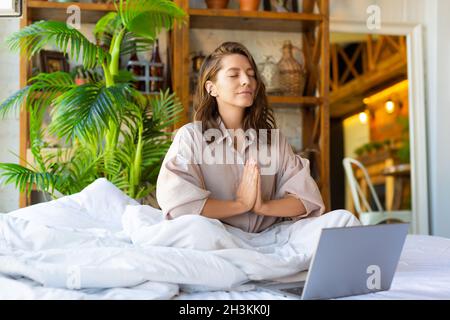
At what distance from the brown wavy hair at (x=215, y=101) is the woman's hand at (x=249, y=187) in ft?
0.98

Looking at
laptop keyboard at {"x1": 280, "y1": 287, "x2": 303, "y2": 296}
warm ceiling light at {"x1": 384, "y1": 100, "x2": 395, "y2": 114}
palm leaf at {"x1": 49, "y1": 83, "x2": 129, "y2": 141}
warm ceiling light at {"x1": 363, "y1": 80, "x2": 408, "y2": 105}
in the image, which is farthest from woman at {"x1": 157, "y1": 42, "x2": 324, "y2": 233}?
warm ceiling light at {"x1": 384, "y1": 100, "x2": 395, "y2": 114}

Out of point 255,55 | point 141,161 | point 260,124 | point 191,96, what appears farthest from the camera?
point 255,55

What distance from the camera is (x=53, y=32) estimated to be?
3.82 m

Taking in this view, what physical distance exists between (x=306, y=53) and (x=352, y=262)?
370 cm

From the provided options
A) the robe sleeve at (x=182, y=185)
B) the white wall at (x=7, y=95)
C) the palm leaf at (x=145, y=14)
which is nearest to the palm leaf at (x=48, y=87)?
the palm leaf at (x=145, y=14)

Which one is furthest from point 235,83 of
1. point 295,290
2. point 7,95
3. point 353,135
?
point 353,135

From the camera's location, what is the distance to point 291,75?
188 inches

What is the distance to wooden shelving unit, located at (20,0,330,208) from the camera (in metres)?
4.42

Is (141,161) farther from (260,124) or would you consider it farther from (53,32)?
(260,124)

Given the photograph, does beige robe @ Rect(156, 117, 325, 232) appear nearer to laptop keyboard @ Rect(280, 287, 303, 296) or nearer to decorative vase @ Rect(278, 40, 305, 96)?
laptop keyboard @ Rect(280, 287, 303, 296)

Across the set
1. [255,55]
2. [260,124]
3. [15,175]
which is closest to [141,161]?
[15,175]

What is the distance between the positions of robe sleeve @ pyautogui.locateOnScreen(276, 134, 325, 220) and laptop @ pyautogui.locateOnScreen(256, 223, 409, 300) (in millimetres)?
657

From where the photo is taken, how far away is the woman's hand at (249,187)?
2.12 meters
